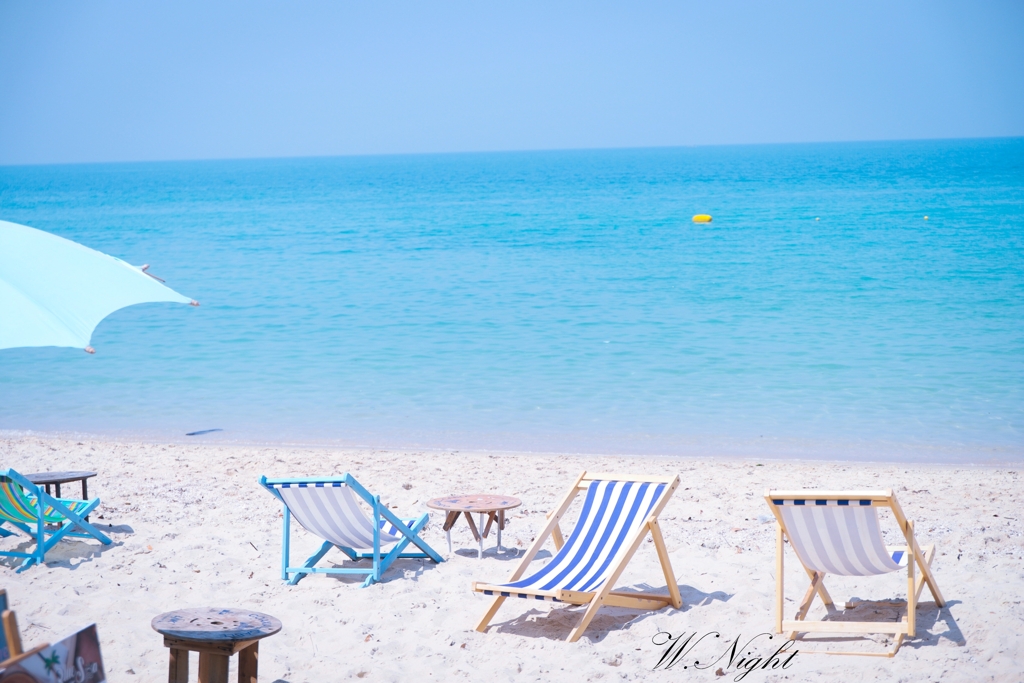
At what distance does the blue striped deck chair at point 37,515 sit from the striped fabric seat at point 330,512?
1520 mm

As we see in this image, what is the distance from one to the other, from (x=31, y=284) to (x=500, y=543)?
324 cm

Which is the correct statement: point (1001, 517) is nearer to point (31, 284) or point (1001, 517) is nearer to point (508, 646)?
point (508, 646)

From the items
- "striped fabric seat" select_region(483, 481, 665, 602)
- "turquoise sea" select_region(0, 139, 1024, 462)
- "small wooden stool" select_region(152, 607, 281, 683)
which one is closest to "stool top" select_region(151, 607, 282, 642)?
"small wooden stool" select_region(152, 607, 281, 683)

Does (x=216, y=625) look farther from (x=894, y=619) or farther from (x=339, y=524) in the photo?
(x=894, y=619)

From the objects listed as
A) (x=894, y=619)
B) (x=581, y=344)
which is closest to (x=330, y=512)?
(x=894, y=619)

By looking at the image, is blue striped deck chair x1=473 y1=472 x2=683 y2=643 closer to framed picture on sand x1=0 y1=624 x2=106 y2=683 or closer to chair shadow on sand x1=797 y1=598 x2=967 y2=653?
chair shadow on sand x1=797 y1=598 x2=967 y2=653

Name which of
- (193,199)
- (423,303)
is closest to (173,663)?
(423,303)

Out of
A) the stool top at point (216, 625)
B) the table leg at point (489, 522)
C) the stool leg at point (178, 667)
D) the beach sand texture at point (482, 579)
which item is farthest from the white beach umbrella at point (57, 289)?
the table leg at point (489, 522)

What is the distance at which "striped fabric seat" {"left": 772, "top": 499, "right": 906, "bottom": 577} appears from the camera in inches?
170

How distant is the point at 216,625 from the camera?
3881mm

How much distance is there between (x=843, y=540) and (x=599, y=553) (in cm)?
123

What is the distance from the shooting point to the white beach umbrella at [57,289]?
381cm

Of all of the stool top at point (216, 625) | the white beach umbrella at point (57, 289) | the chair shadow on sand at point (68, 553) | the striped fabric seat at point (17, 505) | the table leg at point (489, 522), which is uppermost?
the white beach umbrella at point (57, 289)

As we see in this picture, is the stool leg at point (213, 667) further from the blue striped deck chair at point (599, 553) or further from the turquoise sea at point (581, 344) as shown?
the turquoise sea at point (581, 344)
